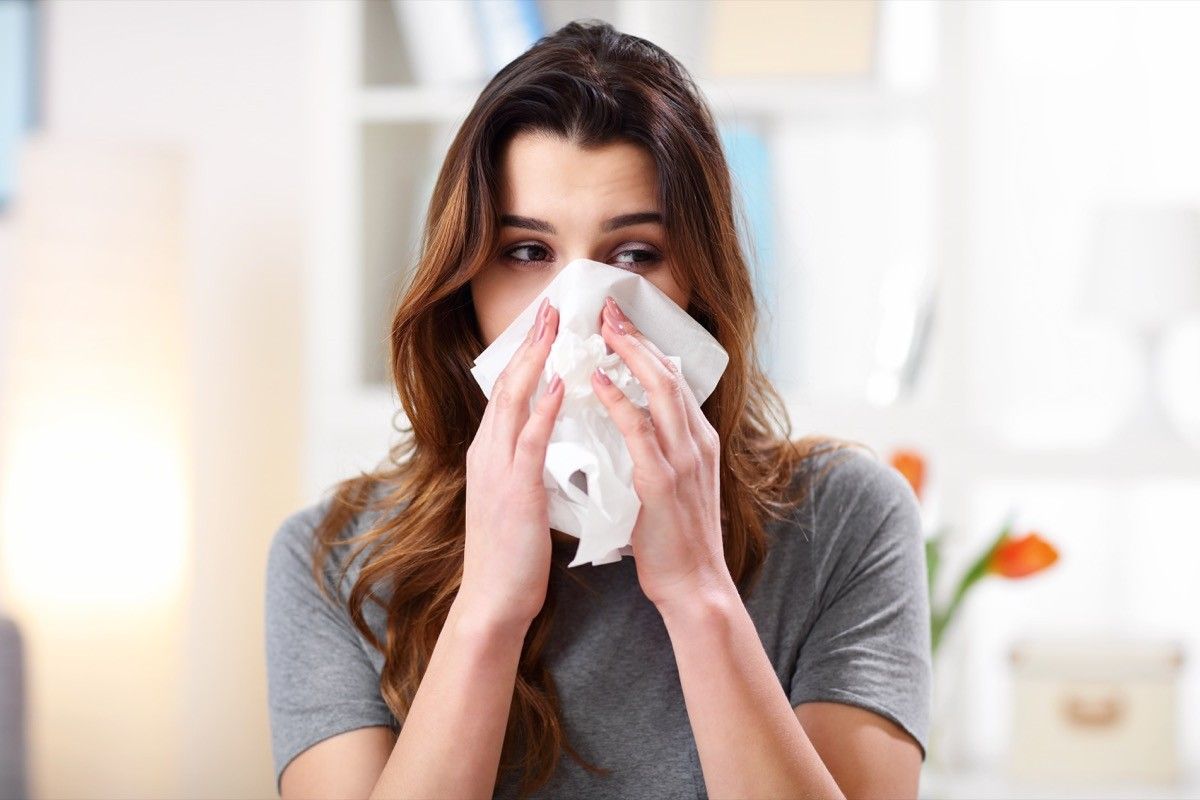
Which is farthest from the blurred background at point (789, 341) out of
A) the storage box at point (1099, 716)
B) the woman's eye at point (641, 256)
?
the woman's eye at point (641, 256)

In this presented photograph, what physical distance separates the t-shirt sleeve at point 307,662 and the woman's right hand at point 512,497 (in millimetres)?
178

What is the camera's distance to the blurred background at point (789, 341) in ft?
6.08

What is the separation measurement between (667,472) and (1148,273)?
1295 millimetres

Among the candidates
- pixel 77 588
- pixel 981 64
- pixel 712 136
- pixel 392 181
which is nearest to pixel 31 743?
pixel 77 588

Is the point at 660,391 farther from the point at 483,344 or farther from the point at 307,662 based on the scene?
the point at 307,662

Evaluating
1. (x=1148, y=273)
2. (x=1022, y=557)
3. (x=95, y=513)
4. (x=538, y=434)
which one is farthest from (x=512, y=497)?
(x=95, y=513)

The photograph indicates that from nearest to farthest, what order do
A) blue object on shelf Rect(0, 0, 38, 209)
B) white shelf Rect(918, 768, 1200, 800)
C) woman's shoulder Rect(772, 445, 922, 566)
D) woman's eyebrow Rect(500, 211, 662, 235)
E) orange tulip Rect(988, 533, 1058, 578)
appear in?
1. woman's eyebrow Rect(500, 211, 662, 235)
2. woman's shoulder Rect(772, 445, 922, 566)
3. orange tulip Rect(988, 533, 1058, 578)
4. white shelf Rect(918, 768, 1200, 800)
5. blue object on shelf Rect(0, 0, 38, 209)

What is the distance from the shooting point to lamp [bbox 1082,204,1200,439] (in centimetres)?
188

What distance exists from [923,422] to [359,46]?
3.50 feet

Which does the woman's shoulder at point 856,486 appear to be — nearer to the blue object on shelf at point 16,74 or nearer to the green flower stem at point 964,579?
the green flower stem at point 964,579

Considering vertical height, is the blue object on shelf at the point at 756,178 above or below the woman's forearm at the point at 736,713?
above

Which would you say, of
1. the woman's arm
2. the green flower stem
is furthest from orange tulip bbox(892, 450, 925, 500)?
the woman's arm

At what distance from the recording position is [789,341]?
199 centimetres

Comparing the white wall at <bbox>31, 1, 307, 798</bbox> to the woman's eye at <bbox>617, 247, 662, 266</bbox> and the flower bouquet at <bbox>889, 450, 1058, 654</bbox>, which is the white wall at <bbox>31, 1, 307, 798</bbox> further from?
the woman's eye at <bbox>617, 247, 662, 266</bbox>
